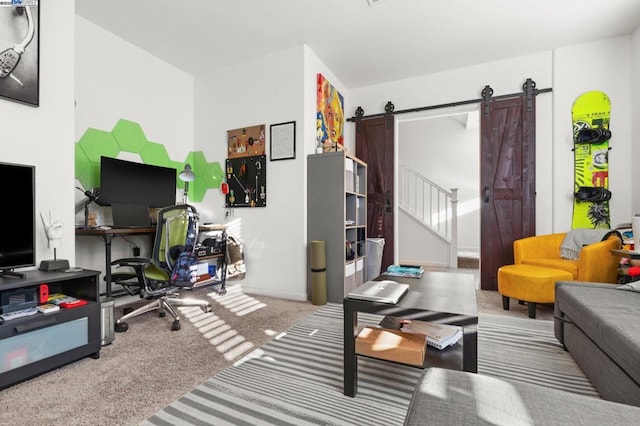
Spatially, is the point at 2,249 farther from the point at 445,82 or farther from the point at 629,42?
the point at 629,42

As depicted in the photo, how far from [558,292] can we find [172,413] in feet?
7.49

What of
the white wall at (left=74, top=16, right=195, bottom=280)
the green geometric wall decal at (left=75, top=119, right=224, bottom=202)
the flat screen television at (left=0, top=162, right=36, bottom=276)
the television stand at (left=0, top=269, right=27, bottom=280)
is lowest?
the television stand at (left=0, top=269, right=27, bottom=280)

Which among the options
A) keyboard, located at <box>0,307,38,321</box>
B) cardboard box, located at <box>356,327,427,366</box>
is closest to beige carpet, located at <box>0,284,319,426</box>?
keyboard, located at <box>0,307,38,321</box>

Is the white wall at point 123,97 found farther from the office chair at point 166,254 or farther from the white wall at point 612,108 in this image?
the white wall at point 612,108

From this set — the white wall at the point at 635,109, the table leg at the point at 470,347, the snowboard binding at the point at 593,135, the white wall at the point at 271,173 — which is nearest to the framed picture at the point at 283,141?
the white wall at the point at 271,173

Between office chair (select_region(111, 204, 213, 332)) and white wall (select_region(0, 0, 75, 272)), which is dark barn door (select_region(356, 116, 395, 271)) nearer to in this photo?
office chair (select_region(111, 204, 213, 332))

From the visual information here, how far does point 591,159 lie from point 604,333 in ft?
9.05

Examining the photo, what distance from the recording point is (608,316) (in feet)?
4.47

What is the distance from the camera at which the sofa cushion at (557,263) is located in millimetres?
2598

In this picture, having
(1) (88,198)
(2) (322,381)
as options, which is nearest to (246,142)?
(1) (88,198)

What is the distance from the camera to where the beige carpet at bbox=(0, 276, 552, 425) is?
135 centimetres

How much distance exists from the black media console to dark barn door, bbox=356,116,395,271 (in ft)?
10.5

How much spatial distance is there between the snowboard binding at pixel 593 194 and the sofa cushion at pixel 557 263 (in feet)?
2.53

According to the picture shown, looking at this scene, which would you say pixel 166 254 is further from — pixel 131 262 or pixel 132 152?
pixel 132 152
